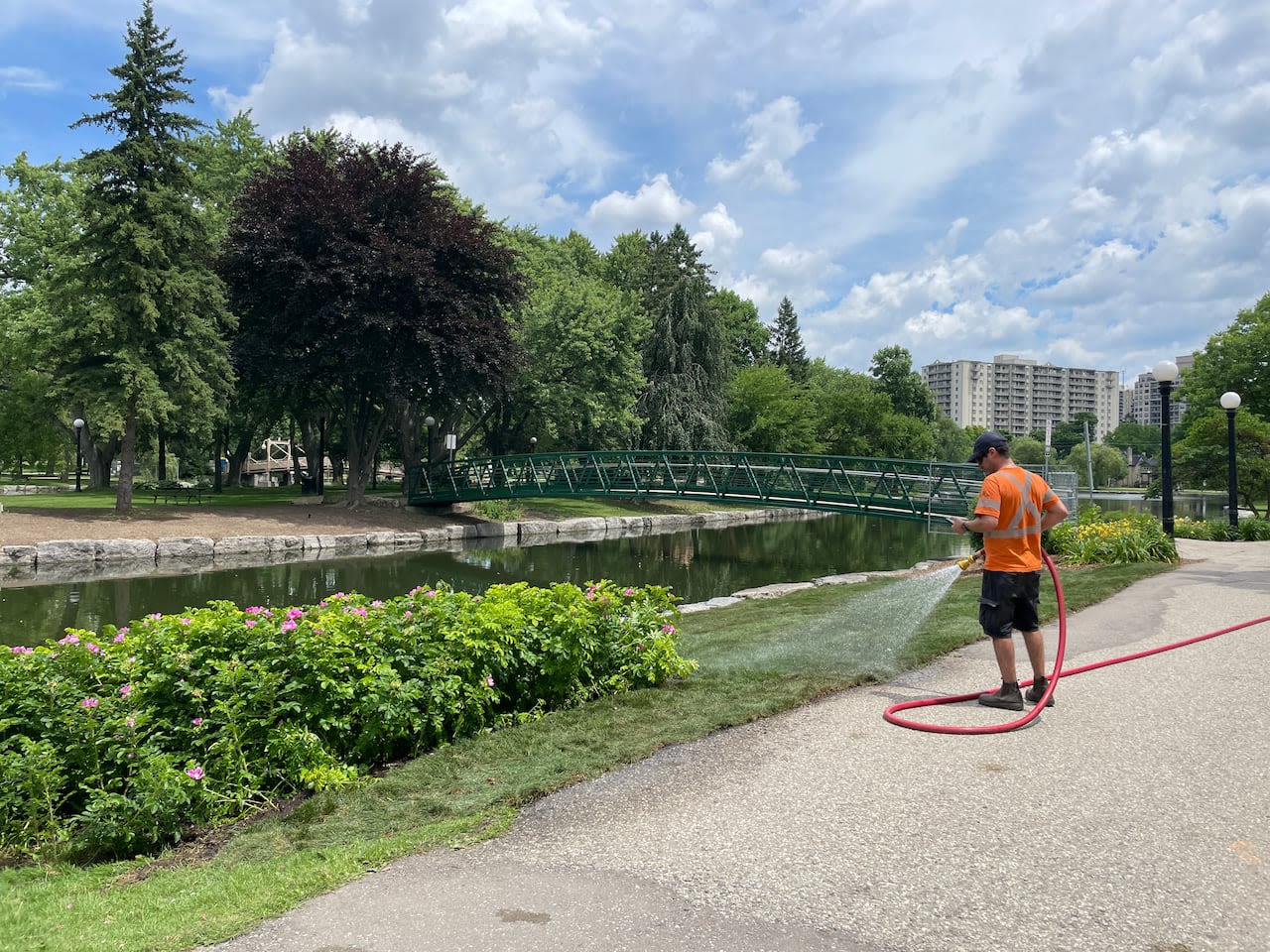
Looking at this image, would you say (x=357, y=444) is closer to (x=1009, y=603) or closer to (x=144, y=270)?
(x=144, y=270)

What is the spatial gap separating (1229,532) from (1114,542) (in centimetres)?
783

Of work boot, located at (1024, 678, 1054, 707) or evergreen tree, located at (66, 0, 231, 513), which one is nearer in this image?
work boot, located at (1024, 678, 1054, 707)

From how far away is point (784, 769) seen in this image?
4.83m

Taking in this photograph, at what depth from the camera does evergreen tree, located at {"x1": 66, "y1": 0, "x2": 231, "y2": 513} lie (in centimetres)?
2342

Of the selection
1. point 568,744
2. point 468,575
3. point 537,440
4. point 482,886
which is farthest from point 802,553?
point 482,886

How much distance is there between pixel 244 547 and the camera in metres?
23.6

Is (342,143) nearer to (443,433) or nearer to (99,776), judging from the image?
(443,433)

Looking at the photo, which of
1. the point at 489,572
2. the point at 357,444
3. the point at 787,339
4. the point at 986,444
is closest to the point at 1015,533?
the point at 986,444

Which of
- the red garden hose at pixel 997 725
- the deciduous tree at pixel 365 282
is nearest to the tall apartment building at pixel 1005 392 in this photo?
the deciduous tree at pixel 365 282

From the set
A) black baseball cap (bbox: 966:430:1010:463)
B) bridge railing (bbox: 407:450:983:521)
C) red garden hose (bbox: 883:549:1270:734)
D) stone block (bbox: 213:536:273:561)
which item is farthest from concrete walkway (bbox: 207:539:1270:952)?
stone block (bbox: 213:536:273:561)

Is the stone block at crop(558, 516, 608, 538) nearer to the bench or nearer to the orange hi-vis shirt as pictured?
the bench

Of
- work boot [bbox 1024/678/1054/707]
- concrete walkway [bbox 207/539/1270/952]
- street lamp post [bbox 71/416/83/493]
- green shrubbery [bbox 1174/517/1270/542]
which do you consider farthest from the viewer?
street lamp post [bbox 71/416/83/493]

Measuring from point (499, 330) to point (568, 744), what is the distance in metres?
26.5

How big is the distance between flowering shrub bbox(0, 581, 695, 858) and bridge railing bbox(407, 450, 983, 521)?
14.8 m
